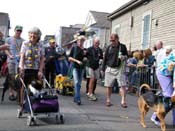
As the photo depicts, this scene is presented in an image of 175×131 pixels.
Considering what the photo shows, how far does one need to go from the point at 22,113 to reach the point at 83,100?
356 cm

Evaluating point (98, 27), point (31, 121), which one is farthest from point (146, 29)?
point (98, 27)

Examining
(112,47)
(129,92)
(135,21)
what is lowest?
(129,92)

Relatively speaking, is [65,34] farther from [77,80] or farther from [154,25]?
[77,80]

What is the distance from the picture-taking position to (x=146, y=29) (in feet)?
66.4

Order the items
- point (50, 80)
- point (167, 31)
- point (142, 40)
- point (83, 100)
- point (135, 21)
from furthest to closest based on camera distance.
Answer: point (135, 21) < point (142, 40) < point (167, 31) < point (50, 80) < point (83, 100)

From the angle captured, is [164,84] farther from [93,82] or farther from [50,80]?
[50,80]

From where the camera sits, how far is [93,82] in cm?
1161

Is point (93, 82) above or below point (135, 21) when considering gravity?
below

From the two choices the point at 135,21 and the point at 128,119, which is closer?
the point at 128,119

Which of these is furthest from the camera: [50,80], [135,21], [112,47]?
[135,21]

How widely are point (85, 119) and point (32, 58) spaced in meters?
1.73

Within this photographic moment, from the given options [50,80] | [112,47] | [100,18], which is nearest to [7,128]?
[112,47]

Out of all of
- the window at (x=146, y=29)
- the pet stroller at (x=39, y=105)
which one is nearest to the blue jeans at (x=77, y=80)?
the pet stroller at (x=39, y=105)

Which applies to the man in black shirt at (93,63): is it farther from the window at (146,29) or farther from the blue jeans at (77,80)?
the window at (146,29)
